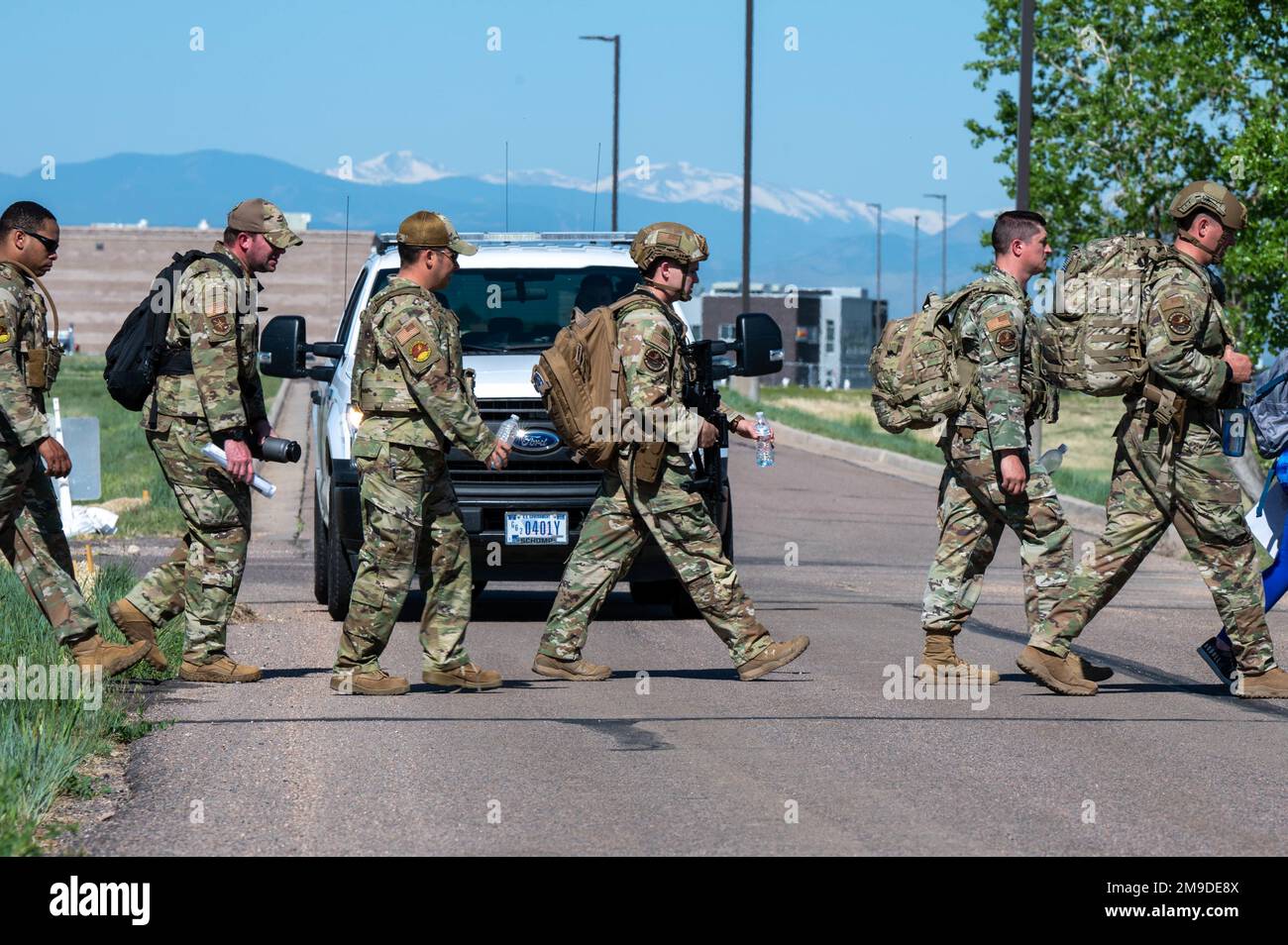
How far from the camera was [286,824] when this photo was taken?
662cm

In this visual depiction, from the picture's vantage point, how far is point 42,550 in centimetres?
908

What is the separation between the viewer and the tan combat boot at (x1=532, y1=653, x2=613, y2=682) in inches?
387

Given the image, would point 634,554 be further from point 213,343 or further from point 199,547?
point 213,343

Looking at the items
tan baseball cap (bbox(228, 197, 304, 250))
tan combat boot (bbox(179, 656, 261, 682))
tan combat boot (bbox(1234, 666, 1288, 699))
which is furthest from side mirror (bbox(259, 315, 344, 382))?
tan combat boot (bbox(1234, 666, 1288, 699))

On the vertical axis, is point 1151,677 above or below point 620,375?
below

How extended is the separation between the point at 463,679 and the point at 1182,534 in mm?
3387

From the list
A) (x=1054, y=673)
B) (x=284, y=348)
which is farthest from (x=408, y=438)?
(x=1054, y=673)

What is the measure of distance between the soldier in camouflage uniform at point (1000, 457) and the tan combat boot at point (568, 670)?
1.58 metres

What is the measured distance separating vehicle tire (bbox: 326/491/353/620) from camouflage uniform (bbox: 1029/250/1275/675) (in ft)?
13.6

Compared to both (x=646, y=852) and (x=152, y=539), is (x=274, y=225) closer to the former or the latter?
(x=646, y=852)

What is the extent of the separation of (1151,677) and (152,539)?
1086 centimetres

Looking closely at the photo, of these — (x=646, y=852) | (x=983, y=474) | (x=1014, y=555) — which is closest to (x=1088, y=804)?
(x=646, y=852)

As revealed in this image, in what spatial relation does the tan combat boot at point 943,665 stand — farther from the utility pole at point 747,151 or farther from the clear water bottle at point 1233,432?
the utility pole at point 747,151

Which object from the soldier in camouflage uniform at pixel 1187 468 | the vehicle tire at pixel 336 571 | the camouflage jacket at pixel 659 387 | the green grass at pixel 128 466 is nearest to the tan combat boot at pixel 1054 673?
the soldier in camouflage uniform at pixel 1187 468
